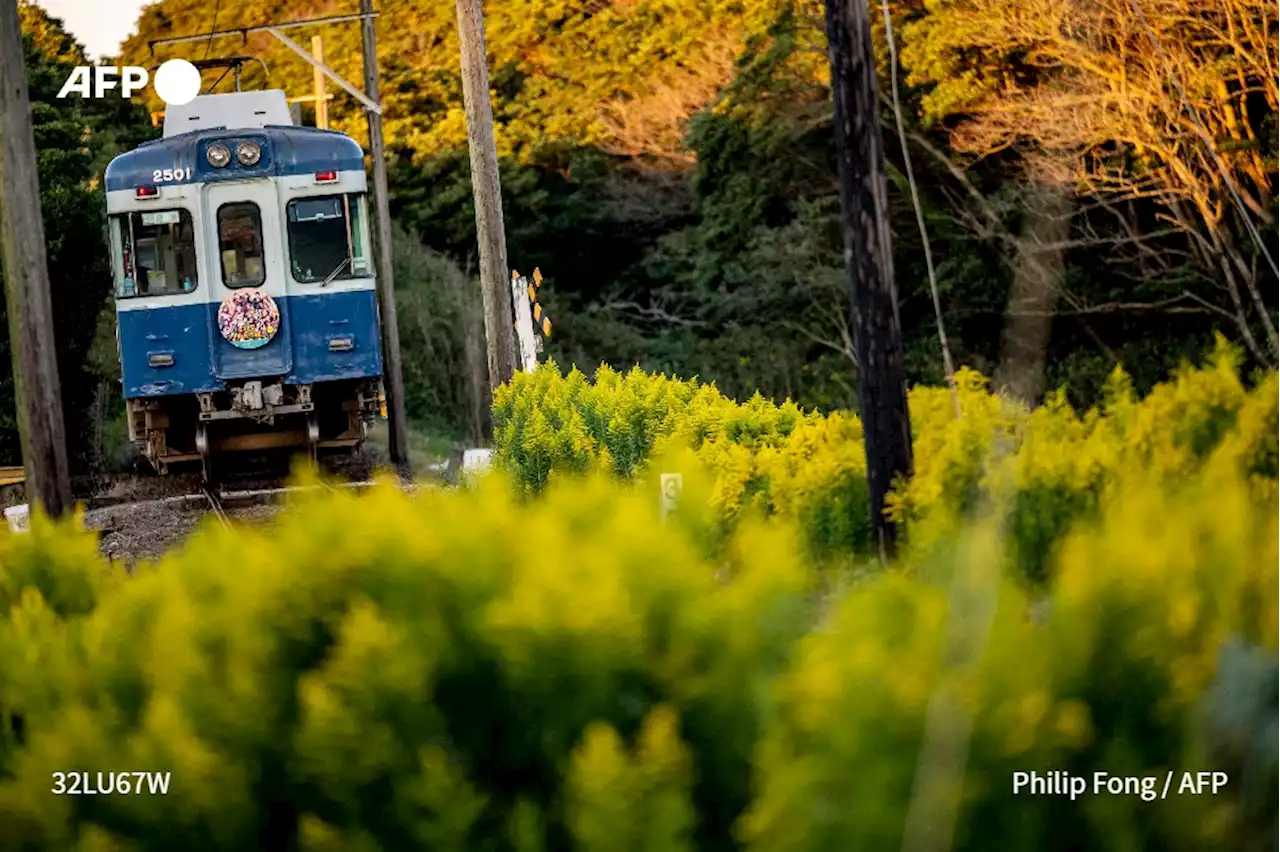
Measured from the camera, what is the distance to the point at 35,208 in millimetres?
12312

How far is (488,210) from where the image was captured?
21.2 meters

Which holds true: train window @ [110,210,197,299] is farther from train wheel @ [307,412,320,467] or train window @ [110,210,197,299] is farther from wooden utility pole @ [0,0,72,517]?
wooden utility pole @ [0,0,72,517]

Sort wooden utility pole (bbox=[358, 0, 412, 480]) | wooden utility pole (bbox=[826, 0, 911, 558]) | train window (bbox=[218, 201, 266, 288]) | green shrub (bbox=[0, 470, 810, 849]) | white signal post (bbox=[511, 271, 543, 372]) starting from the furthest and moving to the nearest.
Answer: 1. wooden utility pole (bbox=[358, 0, 412, 480])
2. white signal post (bbox=[511, 271, 543, 372])
3. train window (bbox=[218, 201, 266, 288])
4. wooden utility pole (bbox=[826, 0, 911, 558])
5. green shrub (bbox=[0, 470, 810, 849])

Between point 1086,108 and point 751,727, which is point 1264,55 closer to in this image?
point 1086,108

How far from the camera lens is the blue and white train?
20641 millimetres

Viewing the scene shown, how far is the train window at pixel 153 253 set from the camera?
20.6 m

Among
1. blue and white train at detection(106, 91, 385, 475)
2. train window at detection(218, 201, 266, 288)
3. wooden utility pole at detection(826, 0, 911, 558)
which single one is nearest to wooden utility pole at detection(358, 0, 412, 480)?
blue and white train at detection(106, 91, 385, 475)

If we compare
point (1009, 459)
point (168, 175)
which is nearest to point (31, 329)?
point (1009, 459)

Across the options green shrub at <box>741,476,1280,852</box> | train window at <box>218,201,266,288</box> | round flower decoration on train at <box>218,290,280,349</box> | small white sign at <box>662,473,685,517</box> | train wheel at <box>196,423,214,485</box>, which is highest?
train window at <box>218,201,266,288</box>

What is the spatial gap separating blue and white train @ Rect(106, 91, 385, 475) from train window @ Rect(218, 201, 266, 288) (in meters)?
0.01

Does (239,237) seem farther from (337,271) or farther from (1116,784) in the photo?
(1116,784)

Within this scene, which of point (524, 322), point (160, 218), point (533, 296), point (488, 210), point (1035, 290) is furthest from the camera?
point (1035, 290)

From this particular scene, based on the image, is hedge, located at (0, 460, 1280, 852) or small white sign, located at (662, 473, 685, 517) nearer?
hedge, located at (0, 460, 1280, 852)

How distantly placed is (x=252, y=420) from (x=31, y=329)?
1001 cm
